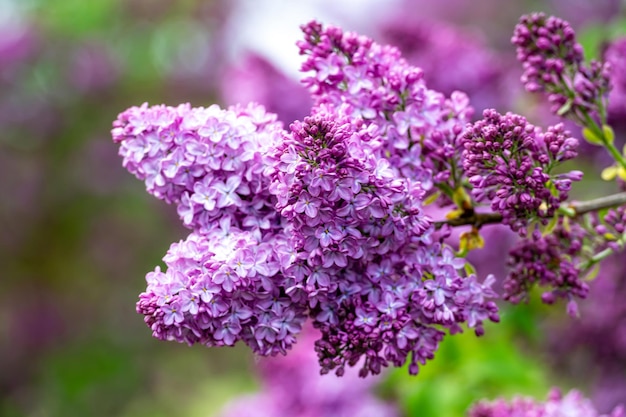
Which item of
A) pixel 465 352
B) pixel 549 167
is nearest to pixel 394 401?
pixel 465 352

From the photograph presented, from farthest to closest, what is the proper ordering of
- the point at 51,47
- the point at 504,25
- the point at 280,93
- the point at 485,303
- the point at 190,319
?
1. the point at 504,25
2. the point at 51,47
3. the point at 280,93
4. the point at 485,303
5. the point at 190,319

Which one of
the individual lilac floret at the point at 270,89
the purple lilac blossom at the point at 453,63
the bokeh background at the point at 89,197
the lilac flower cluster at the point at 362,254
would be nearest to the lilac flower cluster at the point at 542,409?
the lilac flower cluster at the point at 362,254

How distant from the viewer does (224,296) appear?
150cm

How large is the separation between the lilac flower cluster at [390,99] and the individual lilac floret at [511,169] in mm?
121

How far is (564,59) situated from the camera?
1.86 meters

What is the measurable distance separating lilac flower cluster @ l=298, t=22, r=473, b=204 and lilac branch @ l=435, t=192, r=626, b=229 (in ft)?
0.20

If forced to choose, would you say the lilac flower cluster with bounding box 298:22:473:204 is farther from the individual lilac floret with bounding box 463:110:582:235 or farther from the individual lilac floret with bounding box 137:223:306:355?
the individual lilac floret with bounding box 137:223:306:355

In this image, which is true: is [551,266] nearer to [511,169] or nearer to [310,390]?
[511,169]

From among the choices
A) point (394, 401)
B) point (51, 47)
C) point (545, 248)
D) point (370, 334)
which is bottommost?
point (370, 334)

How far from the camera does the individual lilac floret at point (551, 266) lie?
5.72ft

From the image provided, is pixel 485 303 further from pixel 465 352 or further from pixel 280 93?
pixel 280 93

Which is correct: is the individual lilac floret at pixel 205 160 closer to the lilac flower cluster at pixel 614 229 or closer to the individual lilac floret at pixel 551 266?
the individual lilac floret at pixel 551 266

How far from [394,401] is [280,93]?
1.41 meters

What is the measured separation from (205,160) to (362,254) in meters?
0.33
